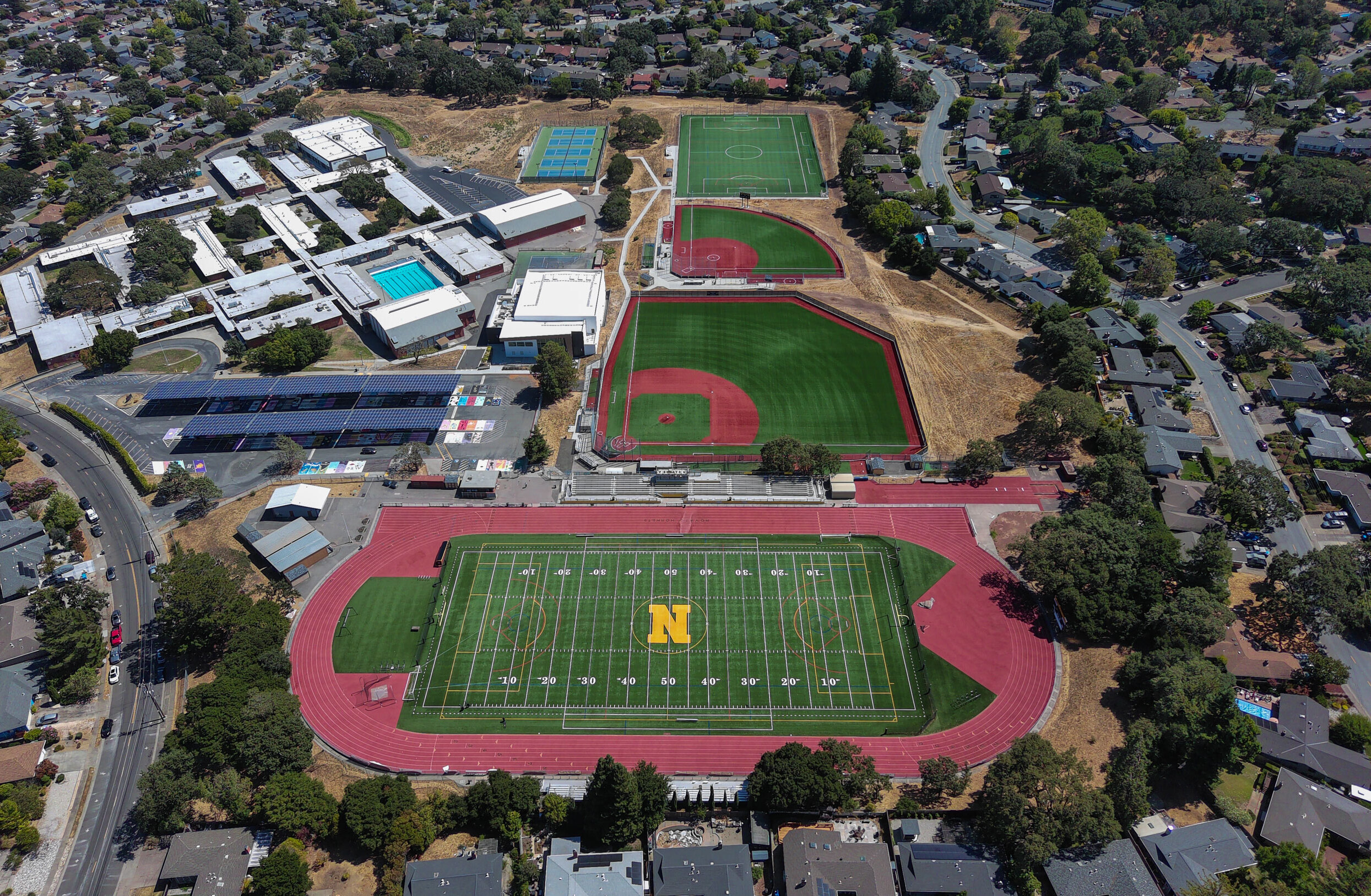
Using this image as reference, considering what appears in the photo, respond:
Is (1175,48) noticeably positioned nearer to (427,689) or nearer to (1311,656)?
(1311,656)

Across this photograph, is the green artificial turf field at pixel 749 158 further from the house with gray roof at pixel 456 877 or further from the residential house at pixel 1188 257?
the house with gray roof at pixel 456 877

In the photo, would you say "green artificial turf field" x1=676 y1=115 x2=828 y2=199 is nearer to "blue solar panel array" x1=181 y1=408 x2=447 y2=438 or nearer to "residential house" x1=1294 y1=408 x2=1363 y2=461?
"blue solar panel array" x1=181 y1=408 x2=447 y2=438

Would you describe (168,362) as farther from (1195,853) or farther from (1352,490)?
(1352,490)

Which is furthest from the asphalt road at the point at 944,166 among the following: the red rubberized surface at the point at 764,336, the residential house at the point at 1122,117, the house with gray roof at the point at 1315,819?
the house with gray roof at the point at 1315,819

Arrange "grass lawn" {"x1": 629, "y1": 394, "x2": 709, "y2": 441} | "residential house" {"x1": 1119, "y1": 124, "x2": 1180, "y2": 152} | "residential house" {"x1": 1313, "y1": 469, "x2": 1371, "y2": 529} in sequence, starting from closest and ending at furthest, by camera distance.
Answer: "residential house" {"x1": 1313, "y1": 469, "x2": 1371, "y2": 529}
"grass lawn" {"x1": 629, "y1": 394, "x2": 709, "y2": 441}
"residential house" {"x1": 1119, "y1": 124, "x2": 1180, "y2": 152}

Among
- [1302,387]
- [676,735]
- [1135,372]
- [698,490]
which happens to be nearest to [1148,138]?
[1302,387]

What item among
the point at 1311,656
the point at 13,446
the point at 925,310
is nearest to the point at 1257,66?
the point at 925,310

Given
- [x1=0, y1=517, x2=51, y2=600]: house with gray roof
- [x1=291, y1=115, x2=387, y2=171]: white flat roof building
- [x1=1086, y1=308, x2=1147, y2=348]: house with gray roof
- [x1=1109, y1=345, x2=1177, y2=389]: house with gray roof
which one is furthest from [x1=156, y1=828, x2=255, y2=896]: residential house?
[x1=291, y1=115, x2=387, y2=171]: white flat roof building
